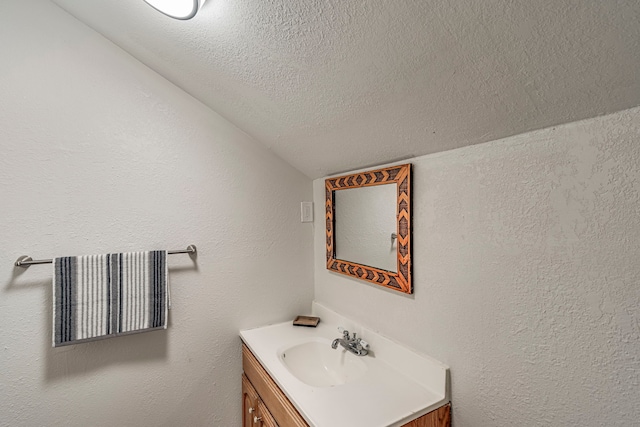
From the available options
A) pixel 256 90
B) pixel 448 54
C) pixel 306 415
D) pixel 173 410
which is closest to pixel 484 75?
pixel 448 54

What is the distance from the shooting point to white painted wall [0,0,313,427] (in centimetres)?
114

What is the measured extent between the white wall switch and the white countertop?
0.70 metres

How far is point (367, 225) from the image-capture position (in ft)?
4.44

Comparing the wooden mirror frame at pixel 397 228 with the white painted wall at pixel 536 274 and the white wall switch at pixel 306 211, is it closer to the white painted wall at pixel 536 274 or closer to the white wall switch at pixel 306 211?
the white painted wall at pixel 536 274

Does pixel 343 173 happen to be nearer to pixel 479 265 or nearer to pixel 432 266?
pixel 432 266

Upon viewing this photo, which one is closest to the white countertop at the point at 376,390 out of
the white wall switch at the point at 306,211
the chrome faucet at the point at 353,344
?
the chrome faucet at the point at 353,344

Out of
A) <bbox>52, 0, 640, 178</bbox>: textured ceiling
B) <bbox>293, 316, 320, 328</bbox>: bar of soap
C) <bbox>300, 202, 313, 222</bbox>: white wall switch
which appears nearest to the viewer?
<bbox>52, 0, 640, 178</bbox>: textured ceiling

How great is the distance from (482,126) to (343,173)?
0.77m

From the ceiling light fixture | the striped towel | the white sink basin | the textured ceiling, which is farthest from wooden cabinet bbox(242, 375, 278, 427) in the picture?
the ceiling light fixture

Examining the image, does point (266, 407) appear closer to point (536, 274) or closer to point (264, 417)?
point (264, 417)

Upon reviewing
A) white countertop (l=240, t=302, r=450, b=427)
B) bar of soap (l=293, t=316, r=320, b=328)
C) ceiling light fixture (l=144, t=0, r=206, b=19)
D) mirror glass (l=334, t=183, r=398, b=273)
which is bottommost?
white countertop (l=240, t=302, r=450, b=427)

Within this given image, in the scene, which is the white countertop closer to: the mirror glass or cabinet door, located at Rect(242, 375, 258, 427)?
cabinet door, located at Rect(242, 375, 258, 427)

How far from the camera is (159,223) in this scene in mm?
1374

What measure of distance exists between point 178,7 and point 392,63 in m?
0.69
